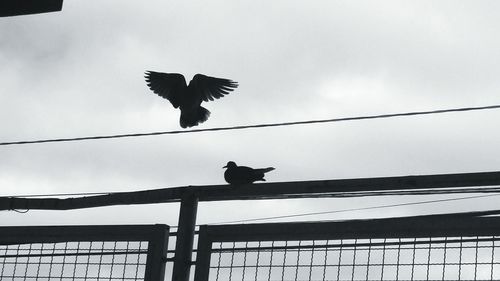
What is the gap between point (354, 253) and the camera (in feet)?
16.6

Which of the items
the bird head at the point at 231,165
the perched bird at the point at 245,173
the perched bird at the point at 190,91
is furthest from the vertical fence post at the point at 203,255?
the perched bird at the point at 190,91

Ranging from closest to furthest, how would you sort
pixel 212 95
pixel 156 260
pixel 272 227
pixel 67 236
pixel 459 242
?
pixel 459 242
pixel 272 227
pixel 156 260
pixel 67 236
pixel 212 95

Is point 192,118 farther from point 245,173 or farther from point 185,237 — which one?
point 185,237

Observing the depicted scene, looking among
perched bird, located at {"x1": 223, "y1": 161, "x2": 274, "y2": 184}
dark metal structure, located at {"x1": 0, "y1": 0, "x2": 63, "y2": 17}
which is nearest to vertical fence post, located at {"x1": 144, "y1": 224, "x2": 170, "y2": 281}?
dark metal structure, located at {"x1": 0, "y1": 0, "x2": 63, "y2": 17}

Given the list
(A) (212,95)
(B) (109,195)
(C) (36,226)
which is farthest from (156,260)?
(A) (212,95)

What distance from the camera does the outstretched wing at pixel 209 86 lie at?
11305mm

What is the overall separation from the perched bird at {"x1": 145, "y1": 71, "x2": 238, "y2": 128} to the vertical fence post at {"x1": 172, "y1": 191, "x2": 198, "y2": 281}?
5.28 m

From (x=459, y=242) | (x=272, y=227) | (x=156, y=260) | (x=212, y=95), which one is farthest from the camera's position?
(x=212, y=95)

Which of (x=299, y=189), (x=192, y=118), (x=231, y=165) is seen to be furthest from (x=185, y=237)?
(x=192, y=118)

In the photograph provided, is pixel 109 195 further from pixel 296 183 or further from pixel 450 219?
pixel 450 219

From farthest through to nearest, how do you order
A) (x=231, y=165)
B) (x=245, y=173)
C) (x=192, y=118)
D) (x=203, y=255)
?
(x=192, y=118)
(x=231, y=165)
(x=245, y=173)
(x=203, y=255)

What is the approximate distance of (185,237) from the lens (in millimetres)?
5605

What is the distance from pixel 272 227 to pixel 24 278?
166 cm

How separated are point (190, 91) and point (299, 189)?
615 centimetres
